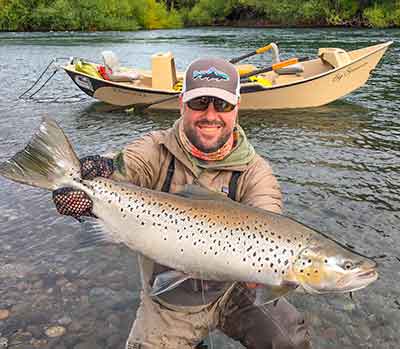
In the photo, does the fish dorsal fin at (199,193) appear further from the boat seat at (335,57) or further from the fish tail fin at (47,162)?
the boat seat at (335,57)

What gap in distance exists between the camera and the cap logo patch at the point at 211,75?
8.59 feet

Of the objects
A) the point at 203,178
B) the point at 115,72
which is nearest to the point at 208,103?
the point at 203,178

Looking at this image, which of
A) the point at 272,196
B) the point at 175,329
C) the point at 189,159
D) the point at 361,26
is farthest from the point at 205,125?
the point at 361,26

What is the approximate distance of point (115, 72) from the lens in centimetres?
1135

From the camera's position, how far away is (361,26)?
117ft

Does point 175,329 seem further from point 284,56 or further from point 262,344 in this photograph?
point 284,56

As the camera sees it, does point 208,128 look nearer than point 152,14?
Yes

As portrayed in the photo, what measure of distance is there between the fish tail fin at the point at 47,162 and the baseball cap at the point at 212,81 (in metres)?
0.75

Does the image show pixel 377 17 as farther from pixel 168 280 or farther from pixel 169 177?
pixel 168 280

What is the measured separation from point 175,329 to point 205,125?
122 cm

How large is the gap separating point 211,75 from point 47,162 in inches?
40.9

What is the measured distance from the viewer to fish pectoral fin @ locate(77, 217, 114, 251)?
8.03 feet

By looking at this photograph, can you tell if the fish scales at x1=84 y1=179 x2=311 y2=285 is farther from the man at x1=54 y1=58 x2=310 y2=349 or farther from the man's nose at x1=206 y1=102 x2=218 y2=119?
the man's nose at x1=206 y1=102 x2=218 y2=119

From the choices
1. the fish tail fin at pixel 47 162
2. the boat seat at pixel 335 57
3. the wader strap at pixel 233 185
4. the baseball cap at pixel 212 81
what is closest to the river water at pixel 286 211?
the boat seat at pixel 335 57
